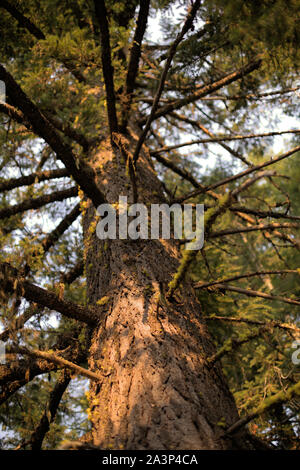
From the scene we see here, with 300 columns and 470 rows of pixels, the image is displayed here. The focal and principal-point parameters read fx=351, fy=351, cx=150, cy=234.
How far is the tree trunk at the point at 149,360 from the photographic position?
1716 millimetres

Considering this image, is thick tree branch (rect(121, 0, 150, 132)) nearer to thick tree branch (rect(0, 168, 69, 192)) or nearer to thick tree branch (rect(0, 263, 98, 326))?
thick tree branch (rect(0, 168, 69, 192))

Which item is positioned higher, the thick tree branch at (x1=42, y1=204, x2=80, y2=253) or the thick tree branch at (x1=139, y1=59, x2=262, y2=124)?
the thick tree branch at (x1=139, y1=59, x2=262, y2=124)

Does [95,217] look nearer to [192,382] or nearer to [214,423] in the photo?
[192,382]

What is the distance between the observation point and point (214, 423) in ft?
5.83

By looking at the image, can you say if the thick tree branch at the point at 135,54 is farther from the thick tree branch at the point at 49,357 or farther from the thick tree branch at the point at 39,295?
the thick tree branch at the point at 49,357

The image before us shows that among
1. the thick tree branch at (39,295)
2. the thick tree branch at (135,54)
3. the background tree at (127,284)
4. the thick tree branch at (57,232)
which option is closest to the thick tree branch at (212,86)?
the background tree at (127,284)

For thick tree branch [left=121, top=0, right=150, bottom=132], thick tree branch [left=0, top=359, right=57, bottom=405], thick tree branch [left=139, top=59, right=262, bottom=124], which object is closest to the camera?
thick tree branch [left=0, top=359, right=57, bottom=405]

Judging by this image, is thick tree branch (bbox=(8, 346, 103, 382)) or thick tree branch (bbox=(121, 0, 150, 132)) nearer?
thick tree branch (bbox=(8, 346, 103, 382))

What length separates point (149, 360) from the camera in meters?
2.08

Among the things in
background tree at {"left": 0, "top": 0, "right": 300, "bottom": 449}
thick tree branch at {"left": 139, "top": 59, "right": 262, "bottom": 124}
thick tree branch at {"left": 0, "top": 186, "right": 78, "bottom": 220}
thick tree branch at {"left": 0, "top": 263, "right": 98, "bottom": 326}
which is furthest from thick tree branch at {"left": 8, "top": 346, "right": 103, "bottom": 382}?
thick tree branch at {"left": 139, "top": 59, "right": 262, "bottom": 124}

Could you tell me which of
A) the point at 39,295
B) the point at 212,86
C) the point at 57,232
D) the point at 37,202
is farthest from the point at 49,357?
the point at 212,86

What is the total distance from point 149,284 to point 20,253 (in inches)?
40.1

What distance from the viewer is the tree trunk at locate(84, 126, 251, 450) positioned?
1716mm

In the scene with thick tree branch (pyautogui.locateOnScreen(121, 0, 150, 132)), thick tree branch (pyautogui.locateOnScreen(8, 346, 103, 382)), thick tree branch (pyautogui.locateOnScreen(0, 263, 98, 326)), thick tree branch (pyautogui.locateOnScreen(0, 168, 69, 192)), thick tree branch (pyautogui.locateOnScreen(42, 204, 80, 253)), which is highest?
thick tree branch (pyautogui.locateOnScreen(121, 0, 150, 132))
